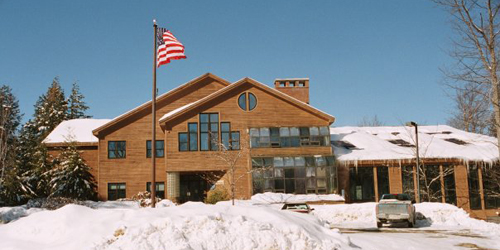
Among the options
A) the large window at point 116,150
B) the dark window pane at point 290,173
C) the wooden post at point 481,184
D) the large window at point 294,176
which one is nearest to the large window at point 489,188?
the wooden post at point 481,184

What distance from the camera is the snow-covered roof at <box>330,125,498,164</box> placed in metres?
34.5

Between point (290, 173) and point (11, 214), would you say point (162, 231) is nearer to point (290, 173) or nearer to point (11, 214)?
point (11, 214)

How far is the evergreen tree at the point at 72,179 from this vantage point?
35625 millimetres

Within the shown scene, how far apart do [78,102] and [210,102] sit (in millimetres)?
40001

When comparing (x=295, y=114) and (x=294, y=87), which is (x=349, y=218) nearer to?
(x=295, y=114)

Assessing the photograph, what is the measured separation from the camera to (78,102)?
68.9 m

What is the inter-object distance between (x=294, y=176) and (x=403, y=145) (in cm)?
1103

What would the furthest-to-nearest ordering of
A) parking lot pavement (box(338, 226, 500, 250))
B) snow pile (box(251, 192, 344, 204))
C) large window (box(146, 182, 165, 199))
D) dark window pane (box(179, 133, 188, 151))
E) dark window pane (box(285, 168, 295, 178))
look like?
large window (box(146, 182, 165, 199)) < dark window pane (box(179, 133, 188, 151)) < dark window pane (box(285, 168, 295, 178)) < snow pile (box(251, 192, 344, 204)) < parking lot pavement (box(338, 226, 500, 250))

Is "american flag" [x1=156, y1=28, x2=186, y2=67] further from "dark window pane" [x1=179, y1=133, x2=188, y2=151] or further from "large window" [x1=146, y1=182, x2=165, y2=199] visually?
"large window" [x1=146, y1=182, x2=165, y2=199]

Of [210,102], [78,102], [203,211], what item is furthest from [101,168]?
[78,102]

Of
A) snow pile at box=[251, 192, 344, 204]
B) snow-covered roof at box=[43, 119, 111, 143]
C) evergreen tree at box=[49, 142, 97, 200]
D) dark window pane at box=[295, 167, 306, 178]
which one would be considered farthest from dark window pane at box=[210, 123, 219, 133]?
evergreen tree at box=[49, 142, 97, 200]

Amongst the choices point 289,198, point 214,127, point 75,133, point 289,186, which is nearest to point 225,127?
point 214,127

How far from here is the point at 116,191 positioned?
120ft

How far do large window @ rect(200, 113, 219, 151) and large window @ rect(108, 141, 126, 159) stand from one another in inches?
270
